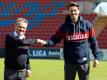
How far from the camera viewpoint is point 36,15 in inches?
1069

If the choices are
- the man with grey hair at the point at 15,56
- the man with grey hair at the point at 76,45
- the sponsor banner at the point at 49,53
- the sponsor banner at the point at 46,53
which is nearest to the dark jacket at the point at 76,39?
the man with grey hair at the point at 76,45

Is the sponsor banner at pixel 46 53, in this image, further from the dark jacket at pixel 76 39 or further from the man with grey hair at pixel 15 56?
the man with grey hair at pixel 15 56

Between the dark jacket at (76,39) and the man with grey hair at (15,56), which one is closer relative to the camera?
the man with grey hair at (15,56)

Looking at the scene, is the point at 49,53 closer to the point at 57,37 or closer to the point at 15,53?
the point at 57,37

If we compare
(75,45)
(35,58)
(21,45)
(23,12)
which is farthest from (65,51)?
(23,12)

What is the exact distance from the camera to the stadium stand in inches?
1001

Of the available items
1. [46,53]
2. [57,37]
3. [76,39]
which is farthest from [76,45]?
[46,53]

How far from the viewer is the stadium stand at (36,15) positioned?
2544 centimetres

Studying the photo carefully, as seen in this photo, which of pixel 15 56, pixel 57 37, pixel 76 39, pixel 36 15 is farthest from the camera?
pixel 36 15

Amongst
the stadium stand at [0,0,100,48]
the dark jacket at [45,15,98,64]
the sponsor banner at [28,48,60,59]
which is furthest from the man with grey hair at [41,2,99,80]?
the stadium stand at [0,0,100,48]

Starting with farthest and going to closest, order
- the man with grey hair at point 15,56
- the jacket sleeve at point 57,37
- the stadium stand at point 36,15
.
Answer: the stadium stand at point 36,15 < the jacket sleeve at point 57,37 < the man with grey hair at point 15,56

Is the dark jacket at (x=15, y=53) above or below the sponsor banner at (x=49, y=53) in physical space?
above

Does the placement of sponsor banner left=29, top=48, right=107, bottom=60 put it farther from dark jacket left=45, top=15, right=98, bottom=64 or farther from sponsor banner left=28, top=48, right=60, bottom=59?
dark jacket left=45, top=15, right=98, bottom=64

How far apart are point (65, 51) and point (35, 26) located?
19317 mm
